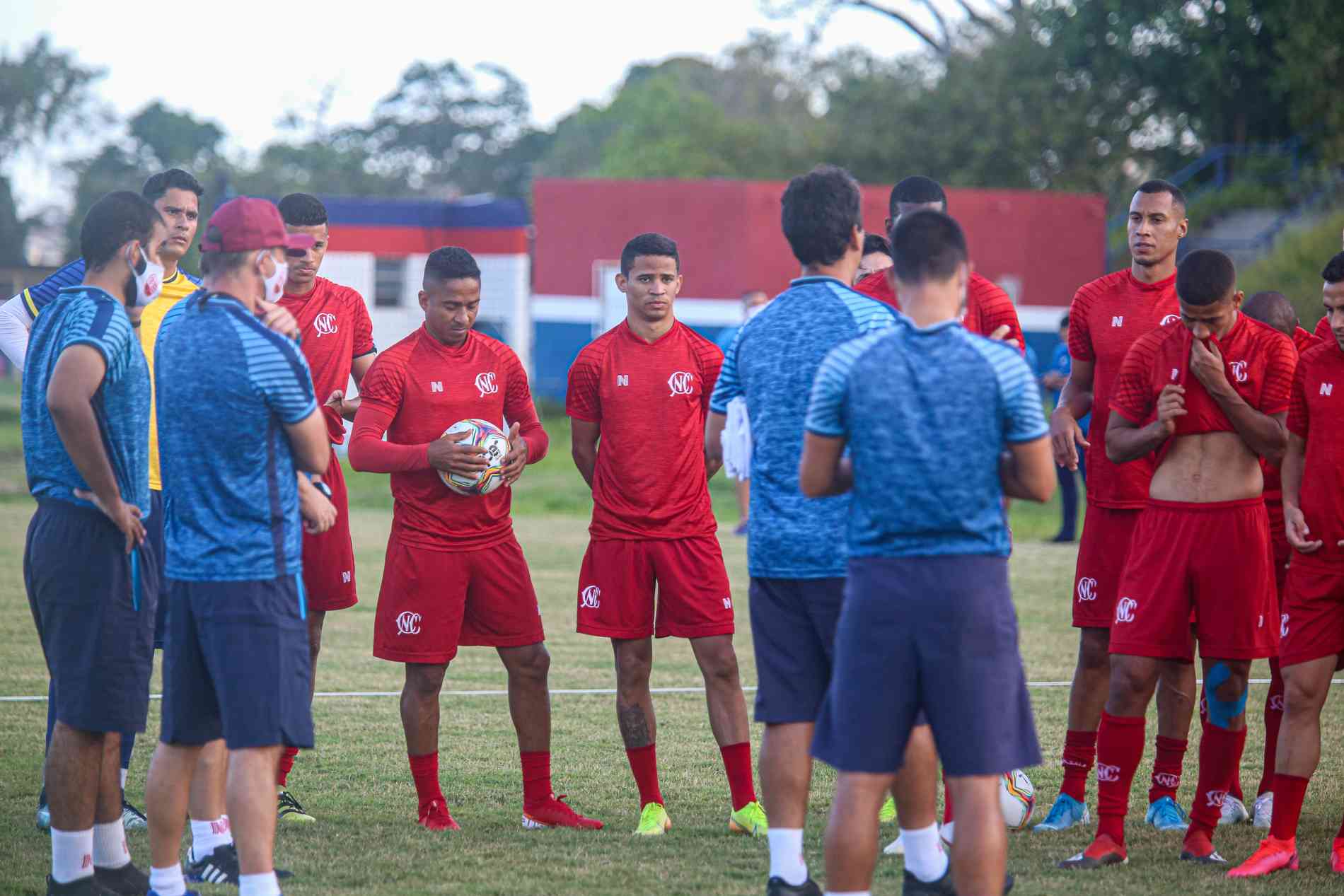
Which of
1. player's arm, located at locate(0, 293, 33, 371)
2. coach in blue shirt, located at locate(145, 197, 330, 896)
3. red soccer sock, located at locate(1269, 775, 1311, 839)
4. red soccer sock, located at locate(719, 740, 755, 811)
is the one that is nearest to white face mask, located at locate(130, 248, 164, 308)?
coach in blue shirt, located at locate(145, 197, 330, 896)

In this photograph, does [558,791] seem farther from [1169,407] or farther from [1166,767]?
[1169,407]

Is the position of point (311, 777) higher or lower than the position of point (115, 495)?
lower

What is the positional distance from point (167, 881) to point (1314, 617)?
433 cm

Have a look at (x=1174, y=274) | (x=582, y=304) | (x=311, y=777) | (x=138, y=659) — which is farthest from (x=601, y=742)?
(x=582, y=304)

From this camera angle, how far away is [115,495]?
515 cm

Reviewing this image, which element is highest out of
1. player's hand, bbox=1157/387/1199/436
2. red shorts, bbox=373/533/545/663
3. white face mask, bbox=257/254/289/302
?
white face mask, bbox=257/254/289/302

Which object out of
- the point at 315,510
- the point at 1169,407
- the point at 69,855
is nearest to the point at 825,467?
the point at 315,510

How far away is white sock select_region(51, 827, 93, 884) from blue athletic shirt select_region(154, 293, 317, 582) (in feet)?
3.60

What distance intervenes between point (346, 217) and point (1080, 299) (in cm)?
2690

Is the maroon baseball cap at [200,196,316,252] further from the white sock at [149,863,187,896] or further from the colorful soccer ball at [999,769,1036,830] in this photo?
the colorful soccer ball at [999,769,1036,830]

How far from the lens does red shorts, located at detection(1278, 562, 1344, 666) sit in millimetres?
5809

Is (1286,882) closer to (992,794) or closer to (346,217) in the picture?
(992,794)

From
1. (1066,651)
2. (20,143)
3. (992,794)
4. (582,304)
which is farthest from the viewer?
(20,143)

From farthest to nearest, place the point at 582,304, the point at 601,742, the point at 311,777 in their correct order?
the point at 582,304, the point at 601,742, the point at 311,777
